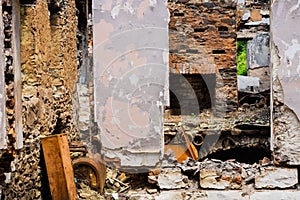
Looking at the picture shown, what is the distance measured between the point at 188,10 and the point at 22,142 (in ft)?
18.8

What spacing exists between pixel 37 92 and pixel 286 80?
7.83 feet

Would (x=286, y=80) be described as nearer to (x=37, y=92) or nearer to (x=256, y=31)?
(x=37, y=92)

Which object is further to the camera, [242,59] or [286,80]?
[242,59]

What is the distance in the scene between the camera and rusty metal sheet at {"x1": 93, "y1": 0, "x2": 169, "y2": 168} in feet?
11.6

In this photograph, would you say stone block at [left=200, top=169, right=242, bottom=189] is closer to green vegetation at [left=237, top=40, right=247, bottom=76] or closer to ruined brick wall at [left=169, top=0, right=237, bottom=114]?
ruined brick wall at [left=169, top=0, right=237, bottom=114]

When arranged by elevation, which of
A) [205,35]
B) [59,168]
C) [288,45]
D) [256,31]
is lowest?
[59,168]

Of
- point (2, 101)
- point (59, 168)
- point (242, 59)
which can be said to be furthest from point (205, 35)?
point (2, 101)

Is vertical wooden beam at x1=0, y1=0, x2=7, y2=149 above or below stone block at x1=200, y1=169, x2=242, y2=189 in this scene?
above

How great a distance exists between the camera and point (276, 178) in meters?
3.10

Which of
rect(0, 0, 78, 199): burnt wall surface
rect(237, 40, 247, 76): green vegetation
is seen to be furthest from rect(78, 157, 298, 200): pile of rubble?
rect(237, 40, 247, 76): green vegetation

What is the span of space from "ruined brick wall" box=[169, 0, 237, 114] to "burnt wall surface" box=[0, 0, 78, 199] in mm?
3225

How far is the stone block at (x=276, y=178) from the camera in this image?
3.07 m

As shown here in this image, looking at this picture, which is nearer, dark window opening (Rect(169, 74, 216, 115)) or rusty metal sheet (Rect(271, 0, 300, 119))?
rusty metal sheet (Rect(271, 0, 300, 119))

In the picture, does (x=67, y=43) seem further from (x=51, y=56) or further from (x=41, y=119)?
(x=41, y=119)
